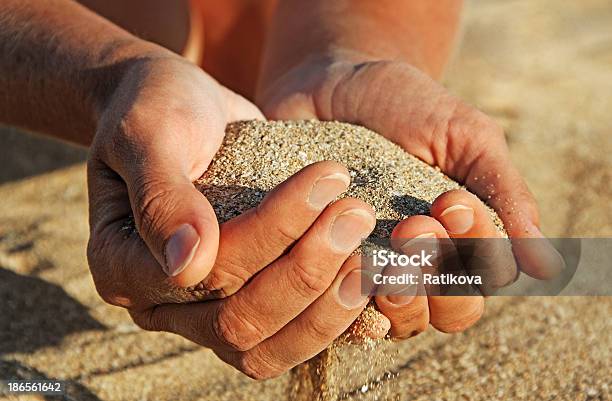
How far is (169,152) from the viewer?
4.40 feet

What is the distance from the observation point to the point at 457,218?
1353 mm

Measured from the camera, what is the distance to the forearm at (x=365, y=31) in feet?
7.07

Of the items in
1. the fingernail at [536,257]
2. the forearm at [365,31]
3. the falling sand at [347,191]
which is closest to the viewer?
the falling sand at [347,191]

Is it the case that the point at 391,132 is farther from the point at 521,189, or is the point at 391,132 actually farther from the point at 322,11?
the point at 322,11

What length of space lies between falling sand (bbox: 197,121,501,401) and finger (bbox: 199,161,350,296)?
0.12 meters

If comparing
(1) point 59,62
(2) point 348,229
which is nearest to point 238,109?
(1) point 59,62

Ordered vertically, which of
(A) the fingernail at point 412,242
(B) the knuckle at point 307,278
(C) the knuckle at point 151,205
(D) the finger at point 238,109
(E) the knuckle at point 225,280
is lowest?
(D) the finger at point 238,109

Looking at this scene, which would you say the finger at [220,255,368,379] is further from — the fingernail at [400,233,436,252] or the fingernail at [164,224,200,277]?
the fingernail at [164,224,200,277]

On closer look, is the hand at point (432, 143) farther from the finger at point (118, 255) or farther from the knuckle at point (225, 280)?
the finger at point (118, 255)

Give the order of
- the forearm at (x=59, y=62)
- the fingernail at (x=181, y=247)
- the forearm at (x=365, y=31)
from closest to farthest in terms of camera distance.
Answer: the fingernail at (x=181, y=247) < the forearm at (x=59, y=62) < the forearm at (x=365, y=31)

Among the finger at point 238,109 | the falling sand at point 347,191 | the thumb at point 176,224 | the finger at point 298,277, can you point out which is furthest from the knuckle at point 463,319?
the finger at point 238,109

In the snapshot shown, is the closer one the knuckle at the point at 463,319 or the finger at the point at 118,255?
the finger at the point at 118,255

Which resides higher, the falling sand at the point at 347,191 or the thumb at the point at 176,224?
the thumb at the point at 176,224

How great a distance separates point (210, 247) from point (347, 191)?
332 millimetres
